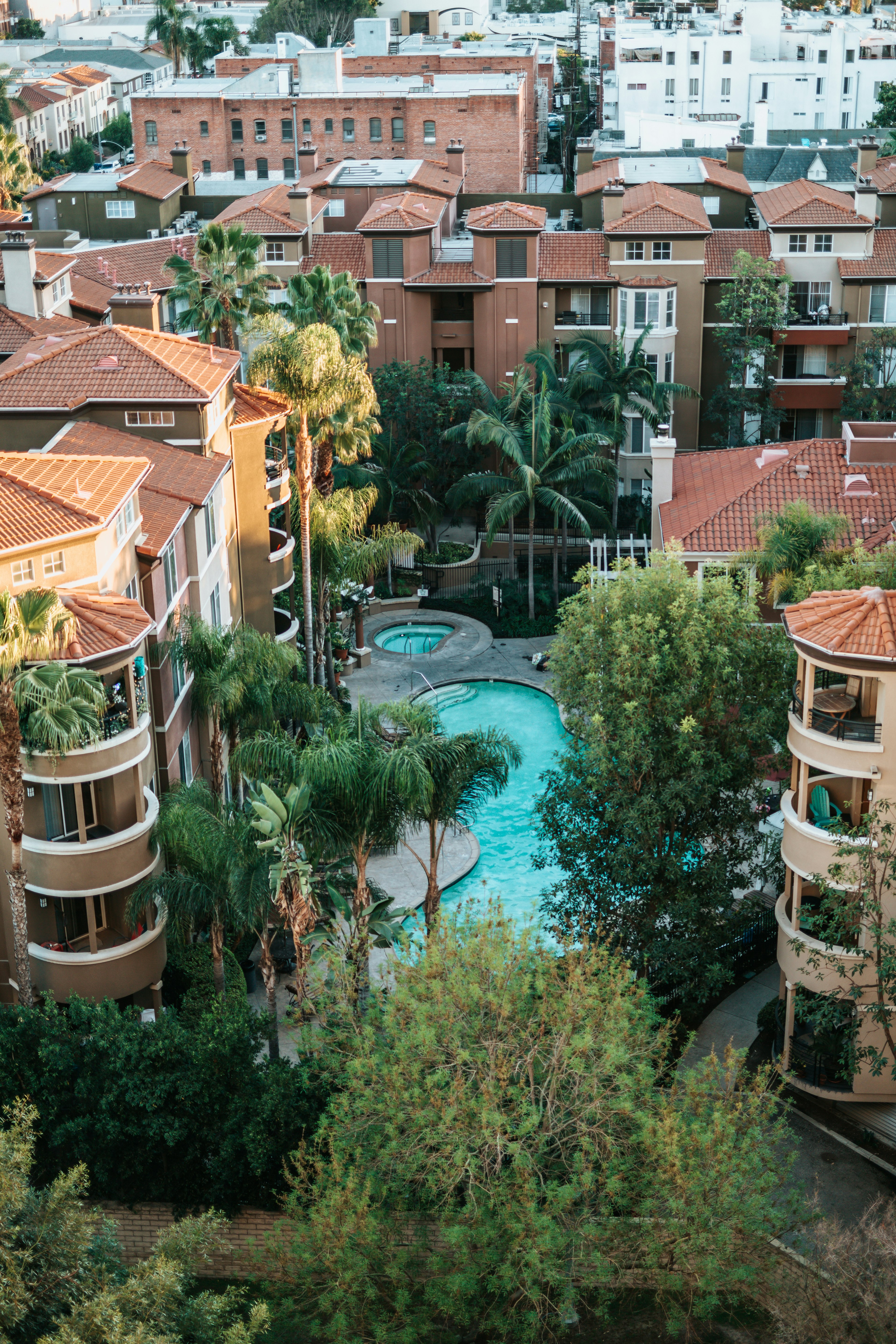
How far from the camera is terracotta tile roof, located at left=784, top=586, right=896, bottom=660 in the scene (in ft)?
87.0

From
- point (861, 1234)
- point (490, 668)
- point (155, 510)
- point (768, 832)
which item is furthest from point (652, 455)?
point (861, 1234)

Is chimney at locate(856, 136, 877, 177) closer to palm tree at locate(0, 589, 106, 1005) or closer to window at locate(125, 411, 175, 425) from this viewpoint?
window at locate(125, 411, 175, 425)

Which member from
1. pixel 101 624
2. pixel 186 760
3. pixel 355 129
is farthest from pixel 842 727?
pixel 355 129

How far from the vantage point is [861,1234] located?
76.9 feet

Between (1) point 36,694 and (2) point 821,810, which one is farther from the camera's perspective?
(2) point 821,810

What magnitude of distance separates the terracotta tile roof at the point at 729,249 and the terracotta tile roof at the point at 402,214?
35.6ft

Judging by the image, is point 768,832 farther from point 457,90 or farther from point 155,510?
point 457,90

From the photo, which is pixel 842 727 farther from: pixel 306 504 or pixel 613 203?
pixel 613 203

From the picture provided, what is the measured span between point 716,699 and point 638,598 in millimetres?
2593

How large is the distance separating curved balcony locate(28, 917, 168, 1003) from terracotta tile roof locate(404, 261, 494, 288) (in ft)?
119

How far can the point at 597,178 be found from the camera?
6712cm

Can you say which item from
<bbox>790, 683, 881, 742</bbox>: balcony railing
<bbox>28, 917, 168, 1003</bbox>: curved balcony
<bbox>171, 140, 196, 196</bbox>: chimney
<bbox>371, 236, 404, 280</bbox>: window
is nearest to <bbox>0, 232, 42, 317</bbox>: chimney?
<bbox>371, 236, 404, 280</bbox>: window

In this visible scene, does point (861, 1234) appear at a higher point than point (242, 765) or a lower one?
lower

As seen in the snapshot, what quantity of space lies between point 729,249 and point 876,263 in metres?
5.66
